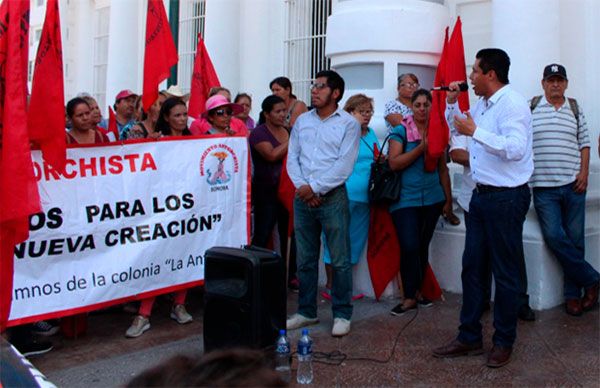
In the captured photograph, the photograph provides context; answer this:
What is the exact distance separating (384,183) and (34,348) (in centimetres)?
307

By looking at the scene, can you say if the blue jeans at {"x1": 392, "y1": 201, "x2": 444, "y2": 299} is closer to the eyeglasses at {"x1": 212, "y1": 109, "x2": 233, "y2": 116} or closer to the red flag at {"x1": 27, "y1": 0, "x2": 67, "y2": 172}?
the eyeglasses at {"x1": 212, "y1": 109, "x2": 233, "y2": 116}

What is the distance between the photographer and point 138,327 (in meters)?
5.57

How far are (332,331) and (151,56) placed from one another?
2.95 metres

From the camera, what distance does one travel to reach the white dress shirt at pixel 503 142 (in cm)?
439

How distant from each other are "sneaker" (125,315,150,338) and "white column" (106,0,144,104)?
318 inches

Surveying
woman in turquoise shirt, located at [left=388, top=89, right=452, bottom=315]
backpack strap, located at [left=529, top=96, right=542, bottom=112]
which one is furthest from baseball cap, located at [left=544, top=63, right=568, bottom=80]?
woman in turquoise shirt, located at [left=388, top=89, right=452, bottom=315]

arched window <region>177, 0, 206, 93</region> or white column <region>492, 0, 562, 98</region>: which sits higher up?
arched window <region>177, 0, 206, 93</region>

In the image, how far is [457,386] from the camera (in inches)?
173

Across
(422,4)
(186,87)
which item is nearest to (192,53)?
(186,87)

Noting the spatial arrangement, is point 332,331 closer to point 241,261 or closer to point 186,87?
point 241,261

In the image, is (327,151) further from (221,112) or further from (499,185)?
(499,185)

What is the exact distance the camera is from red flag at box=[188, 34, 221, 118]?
802cm

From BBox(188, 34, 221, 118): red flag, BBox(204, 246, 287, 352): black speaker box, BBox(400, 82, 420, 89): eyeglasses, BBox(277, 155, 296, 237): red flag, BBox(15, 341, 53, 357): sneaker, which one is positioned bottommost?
BBox(15, 341, 53, 357): sneaker

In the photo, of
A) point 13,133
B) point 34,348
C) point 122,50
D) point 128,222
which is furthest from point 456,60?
point 122,50
